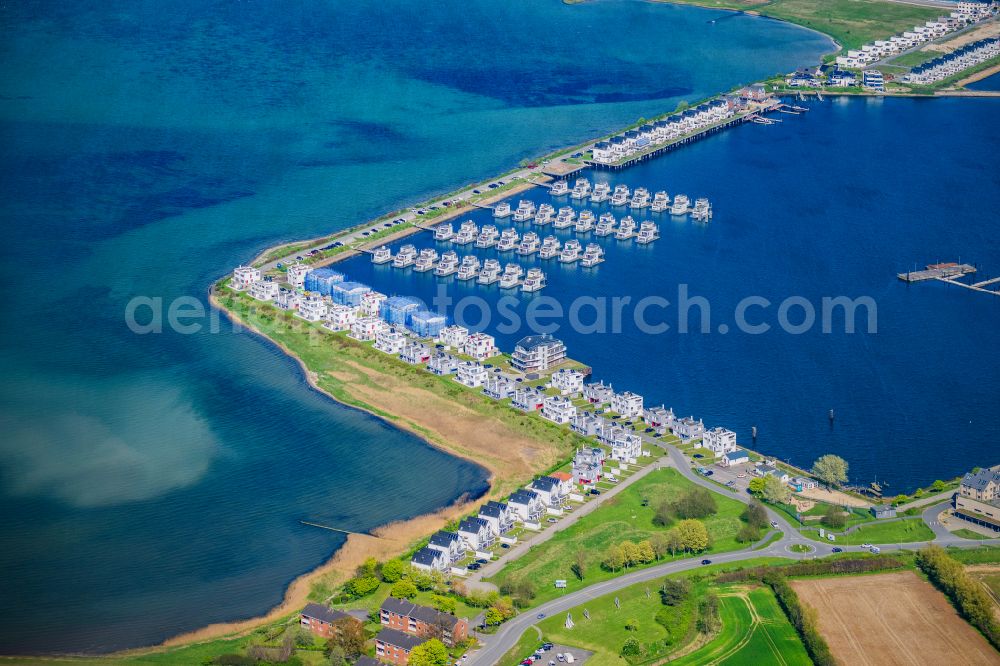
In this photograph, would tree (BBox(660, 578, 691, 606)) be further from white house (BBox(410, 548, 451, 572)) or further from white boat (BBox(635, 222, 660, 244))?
white boat (BBox(635, 222, 660, 244))

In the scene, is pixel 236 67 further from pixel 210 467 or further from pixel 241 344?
pixel 210 467

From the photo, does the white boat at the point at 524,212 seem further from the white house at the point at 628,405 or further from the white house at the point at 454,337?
the white house at the point at 628,405

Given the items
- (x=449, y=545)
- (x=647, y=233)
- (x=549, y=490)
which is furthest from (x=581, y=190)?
(x=449, y=545)

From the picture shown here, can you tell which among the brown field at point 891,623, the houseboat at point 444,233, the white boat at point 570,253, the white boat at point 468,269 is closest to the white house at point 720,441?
the brown field at point 891,623

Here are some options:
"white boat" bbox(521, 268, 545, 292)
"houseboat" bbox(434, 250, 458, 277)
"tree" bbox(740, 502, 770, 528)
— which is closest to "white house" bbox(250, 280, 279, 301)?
"houseboat" bbox(434, 250, 458, 277)

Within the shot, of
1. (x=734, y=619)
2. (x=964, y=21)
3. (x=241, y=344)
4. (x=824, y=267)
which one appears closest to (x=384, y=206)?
(x=241, y=344)

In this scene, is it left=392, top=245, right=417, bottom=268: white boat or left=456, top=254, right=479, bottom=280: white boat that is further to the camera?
left=392, top=245, right=417, bottom=268: white boat
